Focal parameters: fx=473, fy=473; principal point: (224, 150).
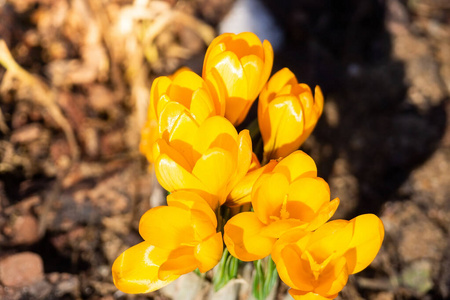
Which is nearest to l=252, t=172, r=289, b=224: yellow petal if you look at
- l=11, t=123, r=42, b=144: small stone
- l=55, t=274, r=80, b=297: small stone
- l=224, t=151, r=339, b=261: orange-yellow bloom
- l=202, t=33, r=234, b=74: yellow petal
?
l=224, t=151, r=339, b=261: orange-yellow bloom

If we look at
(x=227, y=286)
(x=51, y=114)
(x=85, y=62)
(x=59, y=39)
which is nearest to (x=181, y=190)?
(x=227, y=286)

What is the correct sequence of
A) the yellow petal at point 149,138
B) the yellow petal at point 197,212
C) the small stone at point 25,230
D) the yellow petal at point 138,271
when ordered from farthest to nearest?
the small stone at point 25,230 < the yellow petal at point 149,138 < the yellow petal at point 138,271 < the yellow petal at point 197,212

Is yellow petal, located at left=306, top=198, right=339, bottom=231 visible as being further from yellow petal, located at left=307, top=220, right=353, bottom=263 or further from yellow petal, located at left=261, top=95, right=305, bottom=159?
yellow petal, located at left=261, top=95, right=305, bottom=159

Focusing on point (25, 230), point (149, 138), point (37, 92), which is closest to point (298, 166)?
point (149, 138)

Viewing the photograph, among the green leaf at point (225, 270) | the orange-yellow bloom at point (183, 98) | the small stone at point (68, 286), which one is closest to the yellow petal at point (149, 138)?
the orange-yellow bloom at point (183, 98)

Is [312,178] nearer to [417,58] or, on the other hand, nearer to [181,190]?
[181,190]

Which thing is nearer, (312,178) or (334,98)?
(312,178)

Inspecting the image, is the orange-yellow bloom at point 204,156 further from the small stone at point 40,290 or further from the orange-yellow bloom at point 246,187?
the small stone at point 40,290
